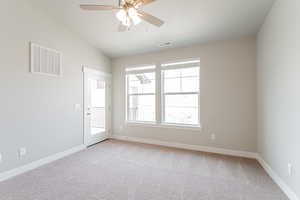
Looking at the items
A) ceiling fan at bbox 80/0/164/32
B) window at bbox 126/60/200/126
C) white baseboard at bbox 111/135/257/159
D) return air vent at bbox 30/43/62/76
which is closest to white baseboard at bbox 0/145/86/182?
white baseboard at bbox 111/135/257/159

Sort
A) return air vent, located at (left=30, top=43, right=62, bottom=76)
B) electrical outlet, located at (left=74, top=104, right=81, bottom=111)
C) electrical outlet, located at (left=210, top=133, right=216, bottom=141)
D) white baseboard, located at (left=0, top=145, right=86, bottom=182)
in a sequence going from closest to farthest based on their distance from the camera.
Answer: white baseboard, located at (left=0, top=145, right=86, bottom=182) → return air vent, located at (left=30, top=43, right=62, bottom=76) → electrical outlet, located at (left=210, top=133, right=216, bottom=141) → electrical outlet, located at (left=74, top=104, right=81, bottom=111)

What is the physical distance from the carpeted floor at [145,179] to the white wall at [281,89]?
46 centimetres

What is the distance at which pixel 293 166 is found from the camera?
6.14ft

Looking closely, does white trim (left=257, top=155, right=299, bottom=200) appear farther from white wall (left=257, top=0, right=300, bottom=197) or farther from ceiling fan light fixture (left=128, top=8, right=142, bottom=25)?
ceiling fan light fixture (left=128, top=8, right=142, bottom=25)

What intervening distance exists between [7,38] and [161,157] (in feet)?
11.8

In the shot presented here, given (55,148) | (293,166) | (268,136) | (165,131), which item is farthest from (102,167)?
(268,136)

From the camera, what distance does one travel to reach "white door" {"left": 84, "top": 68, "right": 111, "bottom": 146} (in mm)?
3947

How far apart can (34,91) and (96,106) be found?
164cm

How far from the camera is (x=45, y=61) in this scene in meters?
2.99

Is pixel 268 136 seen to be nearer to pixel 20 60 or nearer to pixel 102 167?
pixel 102 167

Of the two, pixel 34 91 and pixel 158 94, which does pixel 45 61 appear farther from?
pixel 158 94

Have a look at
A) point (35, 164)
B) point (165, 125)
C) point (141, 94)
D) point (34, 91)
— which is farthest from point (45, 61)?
point (165, 125)

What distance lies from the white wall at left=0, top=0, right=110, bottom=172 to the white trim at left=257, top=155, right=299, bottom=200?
4.01m

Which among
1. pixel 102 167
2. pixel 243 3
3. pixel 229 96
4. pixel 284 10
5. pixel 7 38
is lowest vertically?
pixel 102 167
